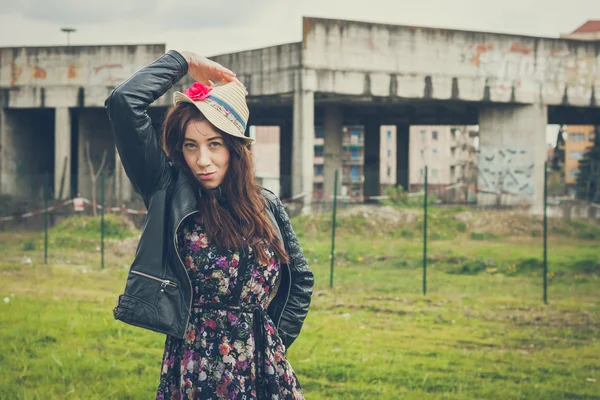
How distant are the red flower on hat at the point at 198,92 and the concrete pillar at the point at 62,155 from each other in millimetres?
27785

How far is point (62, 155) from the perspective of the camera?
30.0 m

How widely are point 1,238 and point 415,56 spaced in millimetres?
13368

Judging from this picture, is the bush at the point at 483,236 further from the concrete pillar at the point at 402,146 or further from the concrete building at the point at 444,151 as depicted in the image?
the concrete building at the point at 444,151

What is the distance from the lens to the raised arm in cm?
283

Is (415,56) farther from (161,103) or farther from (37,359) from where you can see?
(37,359)

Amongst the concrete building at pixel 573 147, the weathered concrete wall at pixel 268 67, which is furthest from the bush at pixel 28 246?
the concrete building at pixel 573 147

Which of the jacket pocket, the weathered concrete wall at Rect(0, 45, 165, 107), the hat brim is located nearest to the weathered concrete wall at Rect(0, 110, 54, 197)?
the weathered concrete wall at Rect(0, 45, 165, 107)

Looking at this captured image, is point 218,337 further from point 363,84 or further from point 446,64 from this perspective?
point 446,64

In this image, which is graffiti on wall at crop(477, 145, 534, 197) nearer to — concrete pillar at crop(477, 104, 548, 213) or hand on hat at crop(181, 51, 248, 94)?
concrete pillar at crop(477, 104, 548, 213)

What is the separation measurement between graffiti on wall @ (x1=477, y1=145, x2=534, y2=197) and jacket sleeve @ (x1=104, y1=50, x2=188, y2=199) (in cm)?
2273

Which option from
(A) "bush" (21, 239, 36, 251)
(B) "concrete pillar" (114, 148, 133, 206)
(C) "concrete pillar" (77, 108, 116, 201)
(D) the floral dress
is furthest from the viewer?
(C) "concrete pillar" (77, 108, 116, 201)

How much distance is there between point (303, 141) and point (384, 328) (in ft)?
50.3

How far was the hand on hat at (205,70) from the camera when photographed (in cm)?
319

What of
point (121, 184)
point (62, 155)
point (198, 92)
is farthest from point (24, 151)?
point (198, 92)
